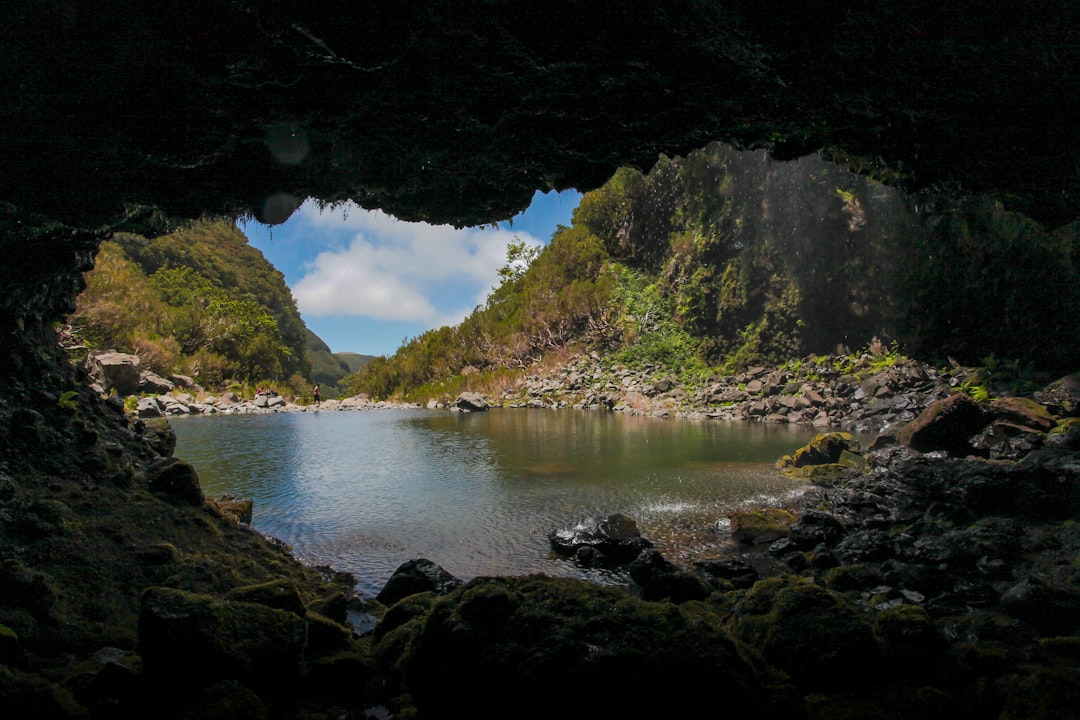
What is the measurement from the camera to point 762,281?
121 ft

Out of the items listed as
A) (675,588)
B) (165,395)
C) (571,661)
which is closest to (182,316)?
(165,395)

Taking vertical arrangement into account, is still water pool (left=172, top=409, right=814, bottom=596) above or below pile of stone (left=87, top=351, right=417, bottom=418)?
below

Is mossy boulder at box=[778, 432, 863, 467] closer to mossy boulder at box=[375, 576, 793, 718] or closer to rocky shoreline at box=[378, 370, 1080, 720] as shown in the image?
rocky shoreline at box=[378, 370, 1080, 720]

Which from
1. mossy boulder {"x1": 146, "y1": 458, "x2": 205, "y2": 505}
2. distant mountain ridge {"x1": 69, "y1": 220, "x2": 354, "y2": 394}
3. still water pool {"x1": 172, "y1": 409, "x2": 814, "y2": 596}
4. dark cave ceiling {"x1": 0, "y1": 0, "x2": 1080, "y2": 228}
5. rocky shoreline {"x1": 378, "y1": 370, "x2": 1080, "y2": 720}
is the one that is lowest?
still water pool {"x1": 172, "y1": 409, "x2": 814, "y2": 596}

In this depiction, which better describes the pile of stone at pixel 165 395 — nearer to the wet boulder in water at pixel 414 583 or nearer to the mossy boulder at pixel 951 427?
the wet boulder in water at pixel 414 583

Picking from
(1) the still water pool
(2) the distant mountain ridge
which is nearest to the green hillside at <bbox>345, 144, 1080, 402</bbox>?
(1) the still water pool

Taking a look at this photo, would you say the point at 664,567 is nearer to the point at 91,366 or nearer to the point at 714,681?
the point at 714,681

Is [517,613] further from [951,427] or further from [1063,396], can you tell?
[1063,396]

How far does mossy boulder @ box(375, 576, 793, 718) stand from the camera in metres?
→ 3.00

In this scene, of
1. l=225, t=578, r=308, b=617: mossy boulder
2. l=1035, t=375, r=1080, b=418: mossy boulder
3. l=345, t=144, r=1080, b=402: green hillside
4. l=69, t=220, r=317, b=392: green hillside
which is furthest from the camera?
l=69, t=220, r=317, b=392: green hillside

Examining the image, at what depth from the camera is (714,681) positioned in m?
3.08

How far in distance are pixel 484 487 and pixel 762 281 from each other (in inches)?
1252

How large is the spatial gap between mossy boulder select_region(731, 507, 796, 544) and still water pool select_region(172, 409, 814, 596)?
1.15 feet

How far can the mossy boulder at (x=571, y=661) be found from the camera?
3000 millimetres
